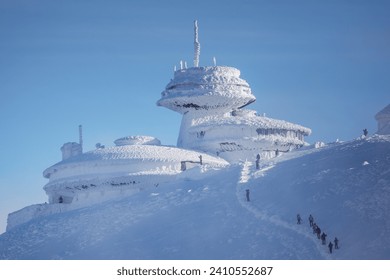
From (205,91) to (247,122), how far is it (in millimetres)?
5311

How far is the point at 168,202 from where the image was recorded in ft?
156

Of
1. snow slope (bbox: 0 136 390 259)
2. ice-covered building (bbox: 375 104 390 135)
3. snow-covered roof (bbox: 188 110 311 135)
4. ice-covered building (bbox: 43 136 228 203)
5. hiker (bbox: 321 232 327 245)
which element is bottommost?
hiker (bbox: 321 232 327 245)

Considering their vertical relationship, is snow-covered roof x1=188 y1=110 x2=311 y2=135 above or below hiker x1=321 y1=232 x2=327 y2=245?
above

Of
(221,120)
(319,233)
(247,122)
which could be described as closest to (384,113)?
(247,122)

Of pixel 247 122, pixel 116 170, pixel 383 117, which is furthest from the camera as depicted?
pixel 247 122

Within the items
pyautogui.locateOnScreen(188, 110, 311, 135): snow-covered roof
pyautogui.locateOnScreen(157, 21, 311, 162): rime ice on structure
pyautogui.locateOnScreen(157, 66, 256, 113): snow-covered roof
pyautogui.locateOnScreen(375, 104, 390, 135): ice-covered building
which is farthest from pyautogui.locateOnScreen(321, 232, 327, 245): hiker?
pyautogui.locateOnScreen(157, 66, 256, 113): snow-covered roof

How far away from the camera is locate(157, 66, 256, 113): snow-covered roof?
72.4m

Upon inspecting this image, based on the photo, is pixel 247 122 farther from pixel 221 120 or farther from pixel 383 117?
pixel 383 117

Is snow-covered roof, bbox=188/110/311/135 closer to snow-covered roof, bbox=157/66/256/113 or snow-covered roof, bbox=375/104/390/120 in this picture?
snow-covered roof, bbox=157/66/256/113

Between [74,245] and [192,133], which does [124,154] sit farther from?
[74,245]

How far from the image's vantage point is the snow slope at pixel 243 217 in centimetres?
3597

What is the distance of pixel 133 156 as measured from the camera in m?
61.9

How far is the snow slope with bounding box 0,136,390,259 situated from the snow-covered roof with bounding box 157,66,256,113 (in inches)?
763

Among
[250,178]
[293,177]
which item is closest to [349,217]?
[293,177]
